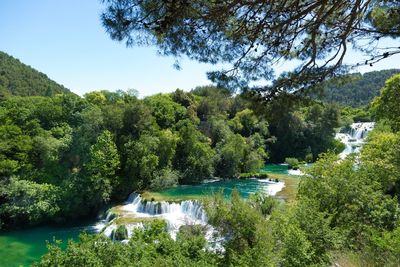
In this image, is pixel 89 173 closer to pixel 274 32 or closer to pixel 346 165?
pixel 346 165

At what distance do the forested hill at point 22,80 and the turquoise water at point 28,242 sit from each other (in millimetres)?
42796

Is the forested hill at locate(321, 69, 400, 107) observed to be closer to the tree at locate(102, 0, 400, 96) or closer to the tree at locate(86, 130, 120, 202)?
the tree at locate(86, 130, 120, 202)

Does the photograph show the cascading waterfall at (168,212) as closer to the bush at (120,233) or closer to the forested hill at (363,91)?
the bush at (120,233)

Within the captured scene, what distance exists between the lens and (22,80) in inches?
2562

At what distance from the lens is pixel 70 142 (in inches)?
848

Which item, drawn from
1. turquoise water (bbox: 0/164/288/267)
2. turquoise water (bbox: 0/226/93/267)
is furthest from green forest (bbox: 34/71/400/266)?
turquoise water (bbox: 0/226/93/267)

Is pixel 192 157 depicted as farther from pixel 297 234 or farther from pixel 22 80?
pixel 22 80

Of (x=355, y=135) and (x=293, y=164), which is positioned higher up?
(x=355, y=135)

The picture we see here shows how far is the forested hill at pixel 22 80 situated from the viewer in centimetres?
6034

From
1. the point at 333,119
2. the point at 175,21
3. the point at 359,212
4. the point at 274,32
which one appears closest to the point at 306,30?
the point at 274,32

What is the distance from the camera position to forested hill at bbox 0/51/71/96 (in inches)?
2376

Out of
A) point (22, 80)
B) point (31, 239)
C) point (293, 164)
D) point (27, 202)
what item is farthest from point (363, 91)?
point (31, 239)

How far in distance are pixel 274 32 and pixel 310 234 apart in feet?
20.7

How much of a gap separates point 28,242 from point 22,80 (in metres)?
57.1
